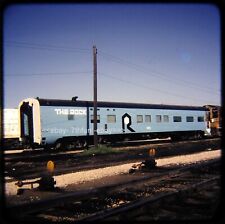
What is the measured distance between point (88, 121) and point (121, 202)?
16068mm

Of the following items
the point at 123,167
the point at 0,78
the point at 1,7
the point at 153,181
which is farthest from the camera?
the point at 123,167

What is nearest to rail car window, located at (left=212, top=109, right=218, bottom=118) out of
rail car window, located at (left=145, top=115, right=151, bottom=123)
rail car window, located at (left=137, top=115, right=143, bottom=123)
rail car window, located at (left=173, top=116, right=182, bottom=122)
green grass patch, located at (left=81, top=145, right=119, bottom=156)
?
rail car window, located at (left=173, top=116, right=182, bottom=122)

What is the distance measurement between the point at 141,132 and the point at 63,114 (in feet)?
23.6

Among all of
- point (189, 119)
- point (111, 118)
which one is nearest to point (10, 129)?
point (111, 118)

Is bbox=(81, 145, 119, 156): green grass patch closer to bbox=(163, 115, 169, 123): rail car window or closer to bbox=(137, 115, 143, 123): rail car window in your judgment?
bbox=(137, 115, 143, 123): rail car window

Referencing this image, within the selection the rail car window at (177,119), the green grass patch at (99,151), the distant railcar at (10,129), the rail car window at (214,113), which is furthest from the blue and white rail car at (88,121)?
the rail car window at (214,113)

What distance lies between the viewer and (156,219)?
608 centimetres

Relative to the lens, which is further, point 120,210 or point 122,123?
point 122,123

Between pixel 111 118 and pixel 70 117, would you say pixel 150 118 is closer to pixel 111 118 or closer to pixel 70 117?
pixel 111 118

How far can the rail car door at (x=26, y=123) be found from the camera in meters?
22.3

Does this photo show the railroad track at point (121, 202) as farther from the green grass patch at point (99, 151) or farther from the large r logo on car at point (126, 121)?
the large r logo on car at point (126, 121)

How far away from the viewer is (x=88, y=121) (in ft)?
Answer: 78.2

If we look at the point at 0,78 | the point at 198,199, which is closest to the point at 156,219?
the point at 198,199

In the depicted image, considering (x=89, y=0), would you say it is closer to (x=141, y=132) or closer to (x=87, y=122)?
(x=87, y=122)
